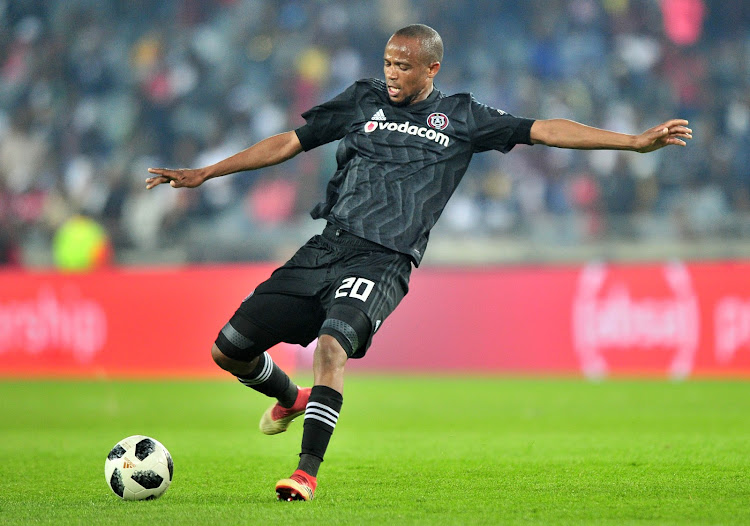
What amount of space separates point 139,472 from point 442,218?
10.4 m

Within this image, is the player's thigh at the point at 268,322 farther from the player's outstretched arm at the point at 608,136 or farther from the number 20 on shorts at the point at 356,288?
the player's outstretched arm at the point at 608,136

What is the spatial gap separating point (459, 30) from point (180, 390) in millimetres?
7705

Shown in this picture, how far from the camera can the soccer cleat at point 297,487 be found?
449 centimetres

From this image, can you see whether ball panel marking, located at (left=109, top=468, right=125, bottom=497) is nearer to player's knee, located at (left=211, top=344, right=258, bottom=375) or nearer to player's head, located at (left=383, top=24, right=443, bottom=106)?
player's knee, located at (left=211, top=344, right=258, bottom=375)

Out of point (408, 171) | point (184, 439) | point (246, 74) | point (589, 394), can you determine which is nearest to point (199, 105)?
point (246, 74)

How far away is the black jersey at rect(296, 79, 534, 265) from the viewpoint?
5.18m

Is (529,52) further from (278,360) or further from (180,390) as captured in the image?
(180,390)

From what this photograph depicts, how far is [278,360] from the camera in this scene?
45.0ft

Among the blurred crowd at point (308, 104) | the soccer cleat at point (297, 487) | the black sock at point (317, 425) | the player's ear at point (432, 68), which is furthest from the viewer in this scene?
the blurred crowd at point (308, 104)

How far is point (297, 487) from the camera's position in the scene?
449 cm

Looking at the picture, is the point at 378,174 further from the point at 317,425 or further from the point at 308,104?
the point at 308,104

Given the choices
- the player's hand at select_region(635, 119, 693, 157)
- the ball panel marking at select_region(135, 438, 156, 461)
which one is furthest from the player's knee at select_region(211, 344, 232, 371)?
the player's hand at select_region(635, 119, 693, 157)

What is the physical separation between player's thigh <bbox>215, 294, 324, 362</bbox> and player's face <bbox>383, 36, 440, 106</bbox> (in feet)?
3.51

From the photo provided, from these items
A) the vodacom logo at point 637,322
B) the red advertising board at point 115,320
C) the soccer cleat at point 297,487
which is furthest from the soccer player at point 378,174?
the red advertising board at point 115,320
